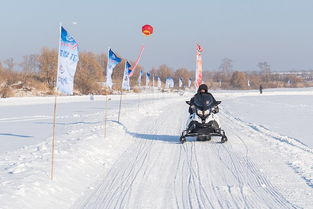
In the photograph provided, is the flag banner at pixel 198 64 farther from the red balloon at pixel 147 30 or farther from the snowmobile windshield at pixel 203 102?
the snowmobile windshield at pixel 203 102

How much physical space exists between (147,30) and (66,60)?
43.3ft

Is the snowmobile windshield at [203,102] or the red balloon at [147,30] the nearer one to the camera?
the snowmobile windshield at [203,102]

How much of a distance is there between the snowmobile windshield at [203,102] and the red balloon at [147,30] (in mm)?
9141

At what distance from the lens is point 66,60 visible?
32.2ft

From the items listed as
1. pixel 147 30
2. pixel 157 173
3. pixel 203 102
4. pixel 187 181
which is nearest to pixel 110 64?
pixel 147 30

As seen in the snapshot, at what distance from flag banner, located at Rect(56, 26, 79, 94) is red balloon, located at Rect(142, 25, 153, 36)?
12.6m

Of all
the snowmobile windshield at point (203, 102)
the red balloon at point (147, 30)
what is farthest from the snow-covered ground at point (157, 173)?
the red balloon at point (147, 30)

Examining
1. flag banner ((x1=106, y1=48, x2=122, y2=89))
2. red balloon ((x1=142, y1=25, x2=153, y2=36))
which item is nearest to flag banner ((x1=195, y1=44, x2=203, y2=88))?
red balloon ((x1=142, y1=25, x2=153, y2=36))

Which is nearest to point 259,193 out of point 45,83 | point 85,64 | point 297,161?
point 297,161

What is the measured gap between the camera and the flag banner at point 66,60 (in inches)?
383

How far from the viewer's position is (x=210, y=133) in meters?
13.6

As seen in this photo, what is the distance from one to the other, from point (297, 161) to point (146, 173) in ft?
12.9

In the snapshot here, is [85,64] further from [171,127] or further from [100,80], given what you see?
[171,127]

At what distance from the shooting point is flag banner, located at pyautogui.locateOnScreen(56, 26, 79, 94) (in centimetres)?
973
